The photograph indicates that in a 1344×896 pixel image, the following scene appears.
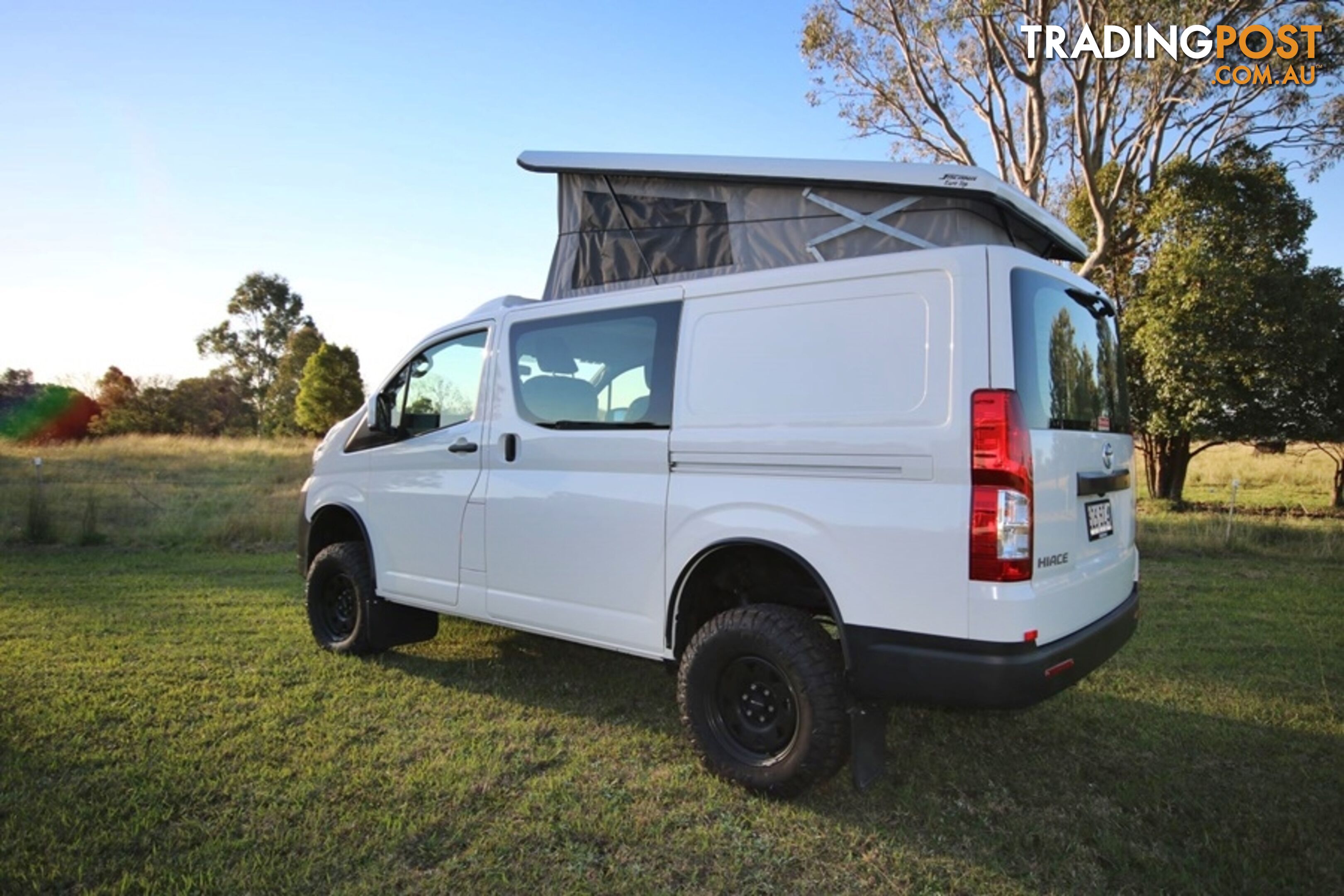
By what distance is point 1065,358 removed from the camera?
3.05 metres

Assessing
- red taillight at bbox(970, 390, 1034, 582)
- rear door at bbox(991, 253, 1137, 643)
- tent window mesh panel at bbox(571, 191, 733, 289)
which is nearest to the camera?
red taillight at bbox(970, 390, 1034, 582)

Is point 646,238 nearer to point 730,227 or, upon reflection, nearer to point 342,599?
point 730,227

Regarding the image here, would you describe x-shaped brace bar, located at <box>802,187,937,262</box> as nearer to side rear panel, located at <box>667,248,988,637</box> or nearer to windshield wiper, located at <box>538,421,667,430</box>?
side rear panel, located at <box>667,248,988,637</box>

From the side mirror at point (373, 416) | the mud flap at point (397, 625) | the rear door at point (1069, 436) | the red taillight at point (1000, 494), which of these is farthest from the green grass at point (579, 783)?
the side mirror at point (373, 416)

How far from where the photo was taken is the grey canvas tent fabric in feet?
11.9

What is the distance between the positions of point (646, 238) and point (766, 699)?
2690 millimetres

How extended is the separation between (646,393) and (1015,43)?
14.7 meters

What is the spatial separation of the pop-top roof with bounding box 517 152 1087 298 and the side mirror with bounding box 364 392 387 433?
1312 millimetres

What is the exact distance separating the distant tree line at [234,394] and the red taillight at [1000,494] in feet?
112

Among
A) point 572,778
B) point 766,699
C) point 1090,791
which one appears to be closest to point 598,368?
point 766,699

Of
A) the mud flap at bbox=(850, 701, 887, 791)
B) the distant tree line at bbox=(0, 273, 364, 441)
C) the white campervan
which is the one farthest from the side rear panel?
the distant tree line at bbox=(0, 273, 364, 441)

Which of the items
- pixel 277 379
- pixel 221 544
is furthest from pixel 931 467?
pixel 277 379

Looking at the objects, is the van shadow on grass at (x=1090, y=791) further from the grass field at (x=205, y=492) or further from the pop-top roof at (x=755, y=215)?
the grass field at (x=205, y=492)

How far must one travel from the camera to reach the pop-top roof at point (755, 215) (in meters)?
3.55
